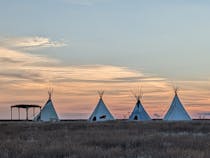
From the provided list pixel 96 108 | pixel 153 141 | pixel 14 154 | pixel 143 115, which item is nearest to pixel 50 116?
pixel 96 108

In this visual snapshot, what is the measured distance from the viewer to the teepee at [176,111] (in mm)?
75250

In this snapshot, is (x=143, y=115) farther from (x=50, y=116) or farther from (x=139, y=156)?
(x=139, y=156)

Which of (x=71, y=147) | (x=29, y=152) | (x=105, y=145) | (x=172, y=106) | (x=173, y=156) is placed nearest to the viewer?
(x=173, y=156)

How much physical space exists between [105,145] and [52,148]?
3630 millimetres

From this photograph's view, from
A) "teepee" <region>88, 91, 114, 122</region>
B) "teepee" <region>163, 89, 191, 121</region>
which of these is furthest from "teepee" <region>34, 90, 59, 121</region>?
"teepee" <region>163, 89, 191, 121</region>

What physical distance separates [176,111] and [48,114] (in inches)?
778

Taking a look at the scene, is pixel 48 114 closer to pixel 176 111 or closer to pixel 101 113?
pixel 101 113

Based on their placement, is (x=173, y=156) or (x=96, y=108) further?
(x=96, y=108)

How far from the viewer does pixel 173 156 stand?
15.7 meters

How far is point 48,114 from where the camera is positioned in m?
79.2

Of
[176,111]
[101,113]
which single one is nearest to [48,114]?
[101,113]

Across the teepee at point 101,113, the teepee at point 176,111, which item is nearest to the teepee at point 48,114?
the teepee at point 101,113

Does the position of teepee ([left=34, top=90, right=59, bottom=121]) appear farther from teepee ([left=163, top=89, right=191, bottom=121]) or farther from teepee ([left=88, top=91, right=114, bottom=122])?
teepee ([left=163, top=89, right=191, bottom=121])

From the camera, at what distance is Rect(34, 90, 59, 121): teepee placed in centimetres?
7819
